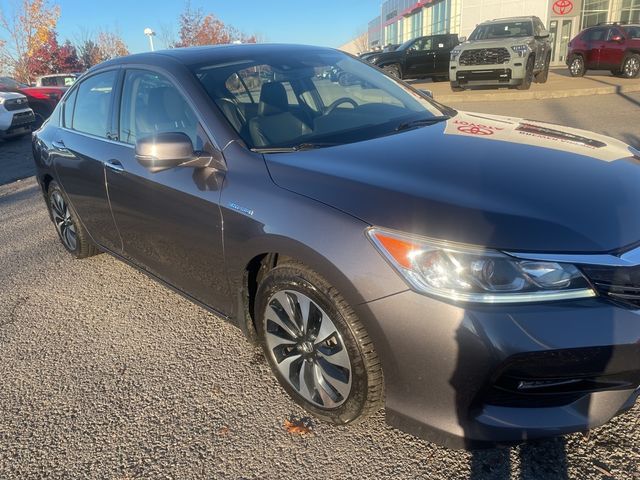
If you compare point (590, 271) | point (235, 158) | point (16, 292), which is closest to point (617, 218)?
point (590, 271)

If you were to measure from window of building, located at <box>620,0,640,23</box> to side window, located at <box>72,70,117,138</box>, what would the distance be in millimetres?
30920

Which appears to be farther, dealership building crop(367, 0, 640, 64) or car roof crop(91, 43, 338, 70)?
dealership building crop(367, 0, 640, 64)

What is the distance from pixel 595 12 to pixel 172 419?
33.6m

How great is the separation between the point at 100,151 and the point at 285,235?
1953mm

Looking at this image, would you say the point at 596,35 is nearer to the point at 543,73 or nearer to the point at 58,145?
the point at 543,73

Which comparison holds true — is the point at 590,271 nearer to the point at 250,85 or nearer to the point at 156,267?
the point at 250,85

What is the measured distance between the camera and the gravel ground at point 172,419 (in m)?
2.11

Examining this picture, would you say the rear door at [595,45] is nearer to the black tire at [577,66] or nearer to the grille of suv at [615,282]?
the black tire at [577,66]

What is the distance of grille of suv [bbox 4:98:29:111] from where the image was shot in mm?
12516

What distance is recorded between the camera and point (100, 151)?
3.49 m

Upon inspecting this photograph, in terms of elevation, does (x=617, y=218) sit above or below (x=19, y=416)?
above

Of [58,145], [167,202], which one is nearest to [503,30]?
[58,145]

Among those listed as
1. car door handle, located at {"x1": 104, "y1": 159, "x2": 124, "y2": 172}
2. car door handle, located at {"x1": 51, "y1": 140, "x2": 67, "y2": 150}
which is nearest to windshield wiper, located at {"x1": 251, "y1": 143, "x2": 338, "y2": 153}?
car door handle, located at {"x1": 104, "y1": 159, "x2": 124, "y2": 172}

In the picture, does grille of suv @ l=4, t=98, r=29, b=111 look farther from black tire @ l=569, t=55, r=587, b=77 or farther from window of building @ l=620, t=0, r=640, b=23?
window of building @ l=620, t=0, r=640, b=23
